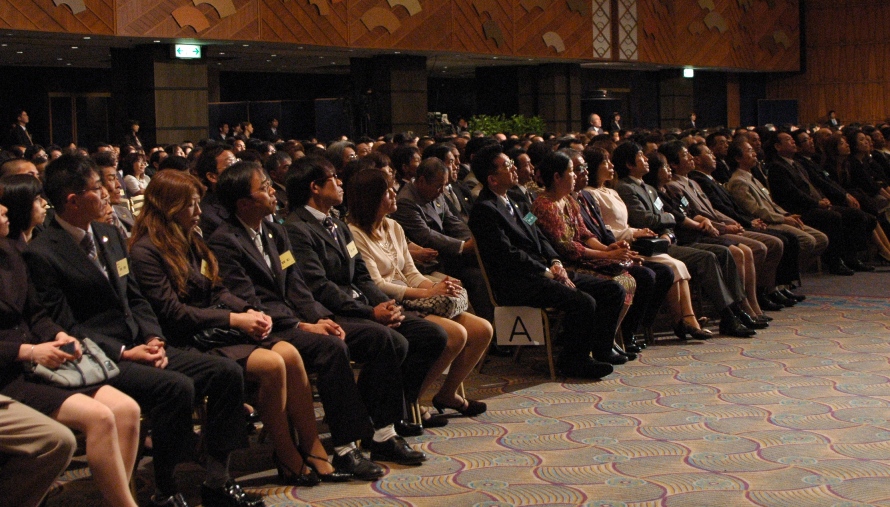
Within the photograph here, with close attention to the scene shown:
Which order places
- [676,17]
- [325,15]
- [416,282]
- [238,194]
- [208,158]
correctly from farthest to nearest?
1. [676,17]
2. [325,15]
3. [208,158]
4. [416,282]
5. [238,194]

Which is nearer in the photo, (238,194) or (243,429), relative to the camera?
(243,429)

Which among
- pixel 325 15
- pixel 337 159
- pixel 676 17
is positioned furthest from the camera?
pixel 676 17

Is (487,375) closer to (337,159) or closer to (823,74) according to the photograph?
(337,159)

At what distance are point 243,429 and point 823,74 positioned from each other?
85.0ft

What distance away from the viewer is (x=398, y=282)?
465 centimetres

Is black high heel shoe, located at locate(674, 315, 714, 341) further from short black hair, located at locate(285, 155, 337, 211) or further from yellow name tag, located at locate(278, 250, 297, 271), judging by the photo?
yellow name tag, located at locate(278, 250, 297, 271)

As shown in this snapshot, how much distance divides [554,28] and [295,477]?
1705 centimetres

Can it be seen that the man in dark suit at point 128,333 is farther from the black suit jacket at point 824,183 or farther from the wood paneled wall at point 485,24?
the wood paneled wall at point 485,24

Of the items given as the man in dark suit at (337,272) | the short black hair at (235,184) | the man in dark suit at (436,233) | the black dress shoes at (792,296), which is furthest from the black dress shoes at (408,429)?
the black dress shoes at (792,296)

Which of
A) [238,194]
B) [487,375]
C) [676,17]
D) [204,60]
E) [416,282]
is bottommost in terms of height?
[487,375]

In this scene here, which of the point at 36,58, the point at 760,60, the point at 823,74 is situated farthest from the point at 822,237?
the point at 823,74

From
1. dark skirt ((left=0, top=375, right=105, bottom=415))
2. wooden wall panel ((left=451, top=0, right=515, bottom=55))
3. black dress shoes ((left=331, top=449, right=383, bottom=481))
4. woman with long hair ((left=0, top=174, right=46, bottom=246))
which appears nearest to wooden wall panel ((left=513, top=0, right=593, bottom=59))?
wooden wall panel ((left=451, top=0, right=515, bottom=55))

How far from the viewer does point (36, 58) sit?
1798cm

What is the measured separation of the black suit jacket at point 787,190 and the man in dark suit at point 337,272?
5.24m
